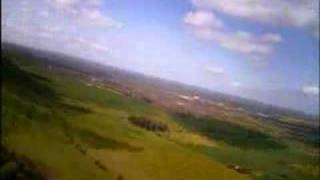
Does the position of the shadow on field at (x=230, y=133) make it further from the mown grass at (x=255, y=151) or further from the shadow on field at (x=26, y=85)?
the shadow on field at (x=26, y=85)

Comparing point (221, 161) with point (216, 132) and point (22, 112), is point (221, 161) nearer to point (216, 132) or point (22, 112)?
point (216, 132)

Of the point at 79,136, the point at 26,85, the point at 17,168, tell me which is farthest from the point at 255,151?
the point at 17,168

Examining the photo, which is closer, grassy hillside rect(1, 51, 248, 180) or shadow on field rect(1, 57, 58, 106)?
grassy hillside rect(1, 51, 248, 180)

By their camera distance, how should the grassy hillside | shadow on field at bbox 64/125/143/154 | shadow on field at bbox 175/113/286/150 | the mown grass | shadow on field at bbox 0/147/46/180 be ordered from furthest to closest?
shadow on field at bbox 175/113/286/150, the mown grass, shadow on field at bbox 64/125/143/154, the grassy hillside, shadow on field at bbox 0/147/46/180

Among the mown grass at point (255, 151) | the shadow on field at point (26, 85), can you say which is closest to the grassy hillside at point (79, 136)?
the shadow on field at point (26, 85)

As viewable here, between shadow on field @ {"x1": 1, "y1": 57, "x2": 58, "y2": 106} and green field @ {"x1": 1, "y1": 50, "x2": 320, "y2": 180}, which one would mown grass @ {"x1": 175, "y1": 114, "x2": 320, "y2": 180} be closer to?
green field @ {"x1": 1, "y1": 50, "x2": 320, "y2": 180}

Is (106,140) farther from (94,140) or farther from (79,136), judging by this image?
(79,136)

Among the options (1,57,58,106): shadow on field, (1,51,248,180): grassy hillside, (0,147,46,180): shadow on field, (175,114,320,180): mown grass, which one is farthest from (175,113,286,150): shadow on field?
(0,147,46,180): shadow on field
